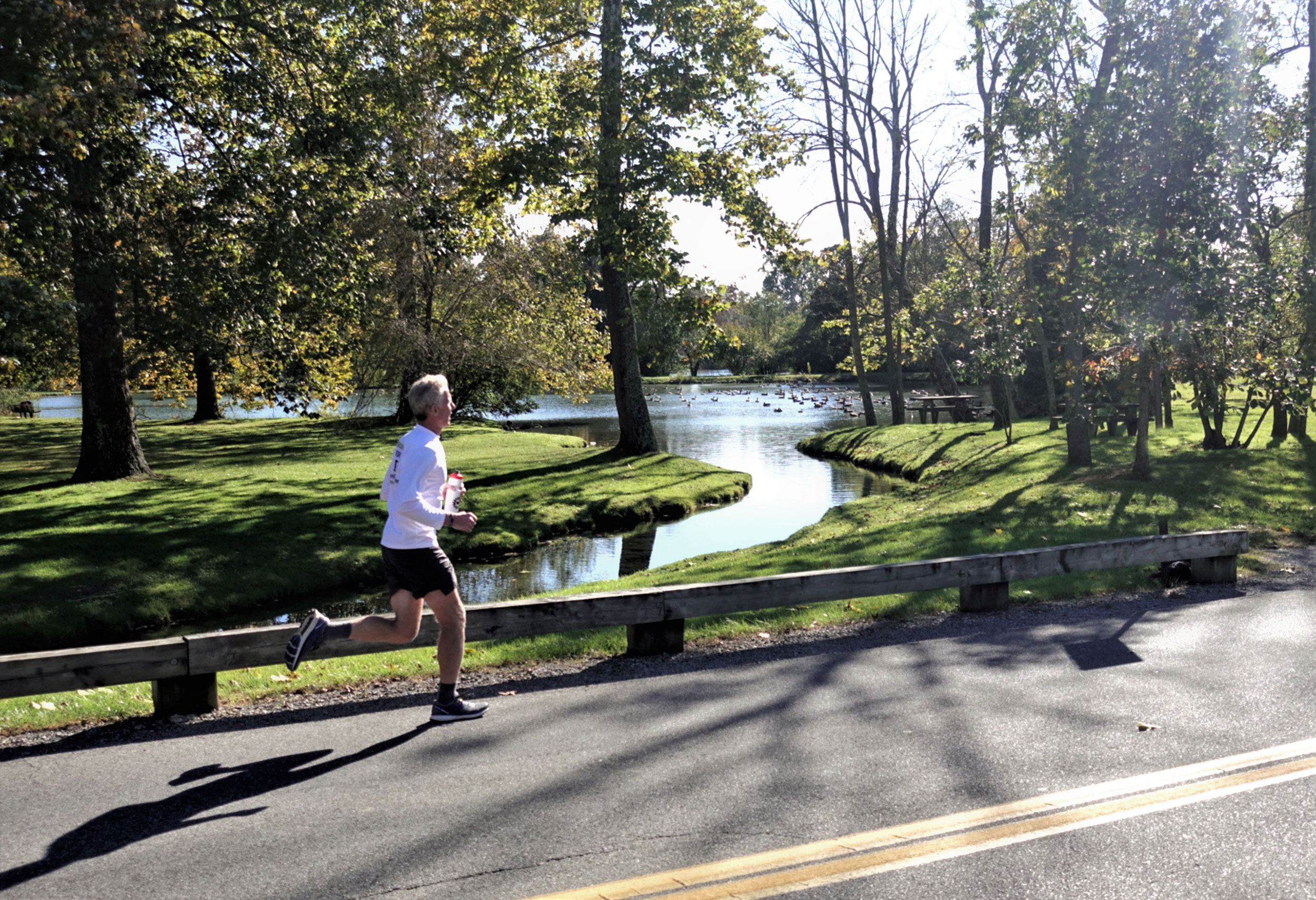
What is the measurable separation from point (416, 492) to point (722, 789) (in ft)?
8.06

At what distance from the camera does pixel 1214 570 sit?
33.6 ft

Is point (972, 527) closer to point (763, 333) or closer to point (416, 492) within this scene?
point (416, 492)

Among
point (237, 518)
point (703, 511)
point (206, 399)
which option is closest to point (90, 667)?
point (237, 518)

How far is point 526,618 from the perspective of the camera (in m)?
7.37

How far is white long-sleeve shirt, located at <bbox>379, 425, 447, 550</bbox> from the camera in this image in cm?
595

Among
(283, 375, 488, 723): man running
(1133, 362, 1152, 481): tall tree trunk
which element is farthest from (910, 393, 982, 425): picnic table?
(283, 375, 488, 723): man running

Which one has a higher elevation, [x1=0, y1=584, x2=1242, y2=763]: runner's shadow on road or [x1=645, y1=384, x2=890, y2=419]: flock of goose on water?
[x1=645, y1=384, x2=890, y2=419]: flock of goose on water

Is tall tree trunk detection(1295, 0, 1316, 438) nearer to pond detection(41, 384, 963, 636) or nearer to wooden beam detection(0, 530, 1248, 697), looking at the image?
wooden beam detection(0, 530, 1248, 697)

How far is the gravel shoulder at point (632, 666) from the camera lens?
6230 millimetres

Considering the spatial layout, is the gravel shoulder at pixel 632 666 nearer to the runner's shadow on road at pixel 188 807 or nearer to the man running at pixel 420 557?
the man running at pixel 420 557

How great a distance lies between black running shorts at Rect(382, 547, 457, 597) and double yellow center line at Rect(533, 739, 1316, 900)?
2.41 meters

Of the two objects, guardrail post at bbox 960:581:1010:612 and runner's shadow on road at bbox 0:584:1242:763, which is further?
guardrail post at bbox 960:581:1010:612

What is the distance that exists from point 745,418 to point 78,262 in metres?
39.4

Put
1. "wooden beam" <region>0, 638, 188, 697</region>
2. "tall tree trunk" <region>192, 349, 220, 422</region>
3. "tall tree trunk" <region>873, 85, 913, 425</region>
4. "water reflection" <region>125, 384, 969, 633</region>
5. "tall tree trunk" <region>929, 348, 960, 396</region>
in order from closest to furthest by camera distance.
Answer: "wooden beam" <region>0, 638, 188, 697</region>, "water reflection" <region>125, 384, 969, 633</region>, "tall tree trunk" <region>873, 85, 913, 425</region>, "tall tree trunk" <region>929, 348, 960, 396</region>, "tall tree trunk" <region>192, 349, 220, 422</region>
